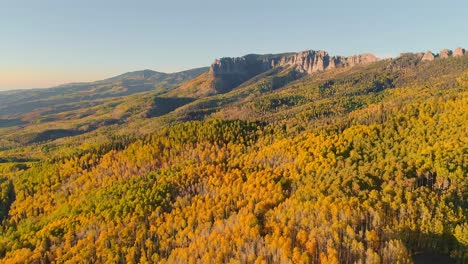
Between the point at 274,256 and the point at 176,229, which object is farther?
the point at 176,229

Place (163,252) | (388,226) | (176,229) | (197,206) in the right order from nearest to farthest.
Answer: (388,226)
(163,252)
(176,229)
(197,206)

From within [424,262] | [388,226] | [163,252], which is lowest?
[163,252]

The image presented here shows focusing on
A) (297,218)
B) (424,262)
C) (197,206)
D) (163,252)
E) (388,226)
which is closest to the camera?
(424,262)

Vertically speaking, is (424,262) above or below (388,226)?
below

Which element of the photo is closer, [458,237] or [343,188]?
[458,237]

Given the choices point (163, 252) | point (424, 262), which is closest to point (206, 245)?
point (163, 252)

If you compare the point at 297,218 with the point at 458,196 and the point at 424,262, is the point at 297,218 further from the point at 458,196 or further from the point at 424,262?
the point at 458,196

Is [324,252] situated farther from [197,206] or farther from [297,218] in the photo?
[197,206]

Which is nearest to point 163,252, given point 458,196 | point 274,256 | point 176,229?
point 176,229

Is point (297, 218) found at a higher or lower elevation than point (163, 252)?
higher
